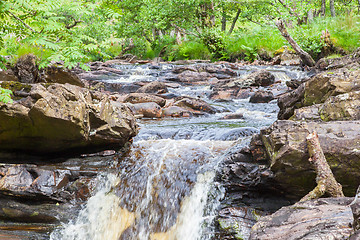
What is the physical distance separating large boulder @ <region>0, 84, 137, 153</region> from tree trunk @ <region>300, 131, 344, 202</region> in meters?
3.16

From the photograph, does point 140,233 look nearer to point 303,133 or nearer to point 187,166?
point 187,166

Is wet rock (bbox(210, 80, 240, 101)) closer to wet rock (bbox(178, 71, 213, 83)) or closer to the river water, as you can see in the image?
wet rock (bbox(178, 71, 213, 83))

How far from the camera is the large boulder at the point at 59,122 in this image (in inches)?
172

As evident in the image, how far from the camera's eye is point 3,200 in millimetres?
4258

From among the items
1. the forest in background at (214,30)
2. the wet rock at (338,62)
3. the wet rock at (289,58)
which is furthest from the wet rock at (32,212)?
the wet rock at (289,58)

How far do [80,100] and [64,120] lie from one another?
0.54 meters

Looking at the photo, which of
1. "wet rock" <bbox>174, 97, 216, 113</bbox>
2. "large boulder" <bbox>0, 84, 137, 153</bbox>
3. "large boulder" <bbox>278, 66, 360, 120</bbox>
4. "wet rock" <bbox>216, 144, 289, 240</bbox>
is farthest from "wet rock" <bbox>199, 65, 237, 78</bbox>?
Result: "wet rock" <bbox>216, 144, 289, 240</bbox>

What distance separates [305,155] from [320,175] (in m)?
0.34

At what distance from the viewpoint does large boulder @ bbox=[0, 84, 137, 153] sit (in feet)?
14.3

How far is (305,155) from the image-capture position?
358cm

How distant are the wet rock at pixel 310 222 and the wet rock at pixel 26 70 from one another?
7.60m

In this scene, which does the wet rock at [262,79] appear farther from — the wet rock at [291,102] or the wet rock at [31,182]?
the wet rock at [31,182]

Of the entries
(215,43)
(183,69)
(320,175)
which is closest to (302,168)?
(320,175)

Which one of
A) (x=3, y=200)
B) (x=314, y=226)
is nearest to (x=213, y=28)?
(x=3, y=200)
